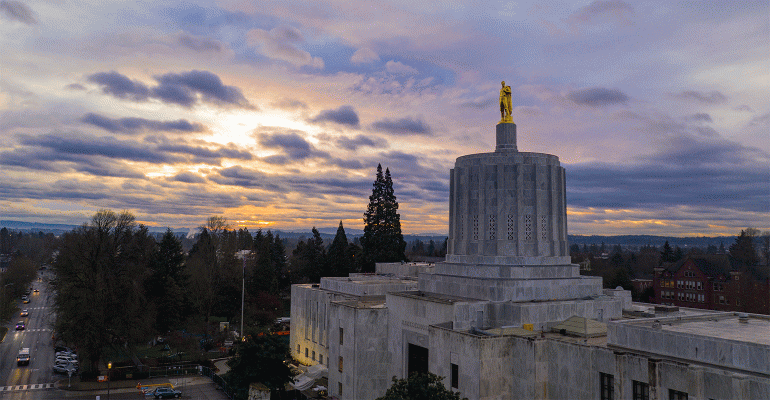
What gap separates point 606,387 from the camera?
2358cm

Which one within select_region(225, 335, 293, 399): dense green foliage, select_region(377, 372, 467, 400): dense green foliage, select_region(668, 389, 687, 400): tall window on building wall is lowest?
select_region(225, 335, 293, 399): dense green foliage

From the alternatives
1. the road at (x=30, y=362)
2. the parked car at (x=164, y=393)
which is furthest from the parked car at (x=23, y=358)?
the parked car at (x=164, y=393)

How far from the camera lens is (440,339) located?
29125 mm

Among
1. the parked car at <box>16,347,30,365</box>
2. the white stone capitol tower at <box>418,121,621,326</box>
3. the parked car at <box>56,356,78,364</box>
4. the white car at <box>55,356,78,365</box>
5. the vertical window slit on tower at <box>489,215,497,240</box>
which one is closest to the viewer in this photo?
the white stone capitol tower at <box>418,121,621,326</box>

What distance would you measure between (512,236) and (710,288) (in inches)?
2407

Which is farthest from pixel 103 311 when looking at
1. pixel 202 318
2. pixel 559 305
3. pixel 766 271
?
pixel 766 271

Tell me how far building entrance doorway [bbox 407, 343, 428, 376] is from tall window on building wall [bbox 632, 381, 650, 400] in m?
13.4

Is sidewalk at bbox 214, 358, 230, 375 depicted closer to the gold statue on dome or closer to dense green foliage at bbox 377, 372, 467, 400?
dense green foliage at bbox 377, 372, 467, 400

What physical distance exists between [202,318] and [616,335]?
216ft

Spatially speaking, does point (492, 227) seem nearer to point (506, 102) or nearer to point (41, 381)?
point (506, 102)

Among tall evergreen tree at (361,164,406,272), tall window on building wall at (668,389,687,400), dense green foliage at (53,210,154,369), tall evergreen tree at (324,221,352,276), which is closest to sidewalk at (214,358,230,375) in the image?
dense green foliage at (53,210,154,369)

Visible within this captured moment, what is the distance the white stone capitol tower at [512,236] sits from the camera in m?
33.4

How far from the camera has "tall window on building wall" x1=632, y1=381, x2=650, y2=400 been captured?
21844 millimetres

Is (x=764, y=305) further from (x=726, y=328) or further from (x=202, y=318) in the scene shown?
(x=202, y=318)
